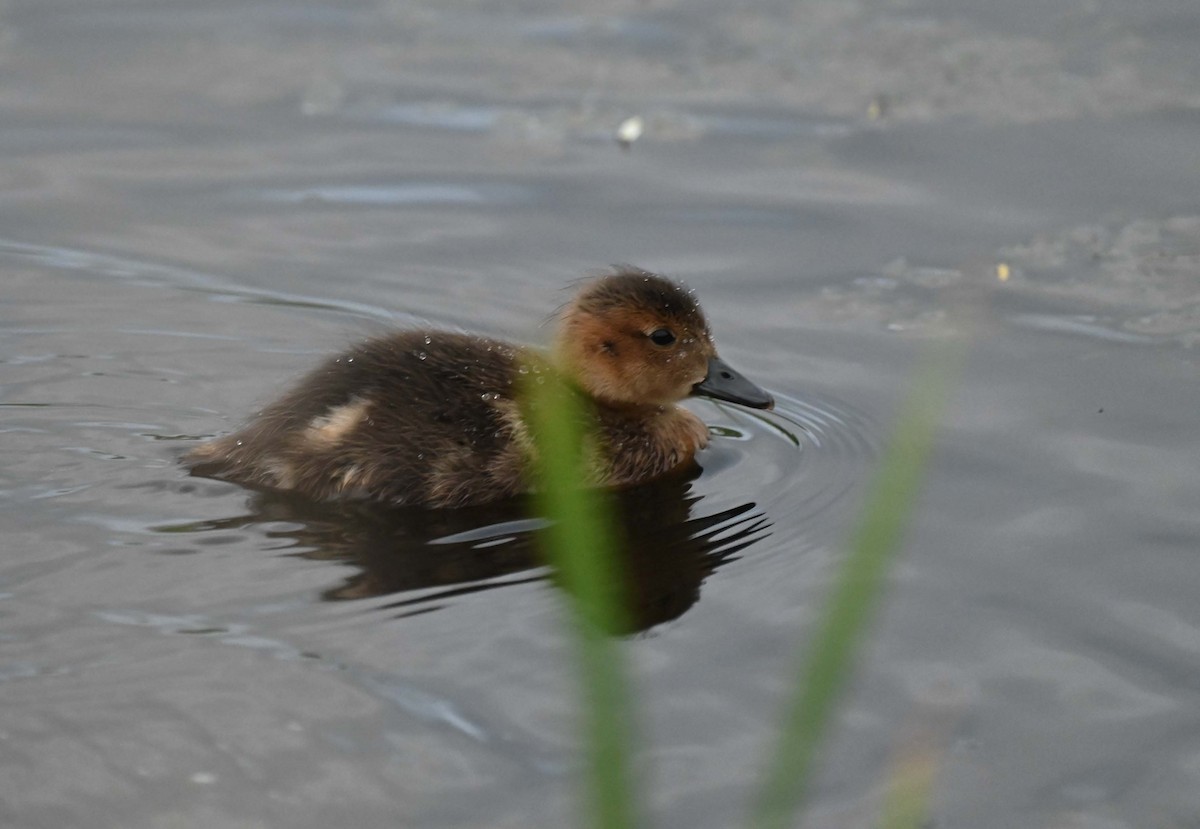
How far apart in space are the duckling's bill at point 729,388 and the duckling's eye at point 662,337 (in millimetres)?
143

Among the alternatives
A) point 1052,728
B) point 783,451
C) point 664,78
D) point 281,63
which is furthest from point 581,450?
point 281,63

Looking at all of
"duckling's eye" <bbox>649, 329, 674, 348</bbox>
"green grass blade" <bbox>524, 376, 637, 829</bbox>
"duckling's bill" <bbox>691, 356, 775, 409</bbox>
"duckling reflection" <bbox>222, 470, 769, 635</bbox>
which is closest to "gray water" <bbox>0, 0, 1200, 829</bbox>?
"duckling reflection" <bbox>222, 470, 769, 635</bbox>

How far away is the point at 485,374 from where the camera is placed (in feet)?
14.4

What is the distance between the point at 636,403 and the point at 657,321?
0.83 ft

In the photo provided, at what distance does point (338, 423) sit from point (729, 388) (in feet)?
3.56

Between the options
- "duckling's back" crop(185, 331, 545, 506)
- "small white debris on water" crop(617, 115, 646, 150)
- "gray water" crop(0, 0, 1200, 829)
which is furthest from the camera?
"small white debris on water" crop(617, 115, 646, 150)

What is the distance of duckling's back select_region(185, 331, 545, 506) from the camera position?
13.8ft

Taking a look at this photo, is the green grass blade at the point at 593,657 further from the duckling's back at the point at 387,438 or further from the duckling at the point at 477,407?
the duckling's back at the point at 387,438

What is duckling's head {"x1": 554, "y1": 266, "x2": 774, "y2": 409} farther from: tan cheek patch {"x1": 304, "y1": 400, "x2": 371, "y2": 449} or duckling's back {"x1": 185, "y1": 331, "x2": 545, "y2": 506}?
tan cheek patch {"x1": 304, "y1": 400, "x2": 371, "y2": 449}

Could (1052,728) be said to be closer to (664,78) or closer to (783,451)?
(783,451)

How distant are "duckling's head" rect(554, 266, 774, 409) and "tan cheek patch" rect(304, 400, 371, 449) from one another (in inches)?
25.9

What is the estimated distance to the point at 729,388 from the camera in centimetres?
462

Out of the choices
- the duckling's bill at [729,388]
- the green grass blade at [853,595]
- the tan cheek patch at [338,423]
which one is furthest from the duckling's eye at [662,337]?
the green grass blade at [853,595]

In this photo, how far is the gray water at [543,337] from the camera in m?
3.09
